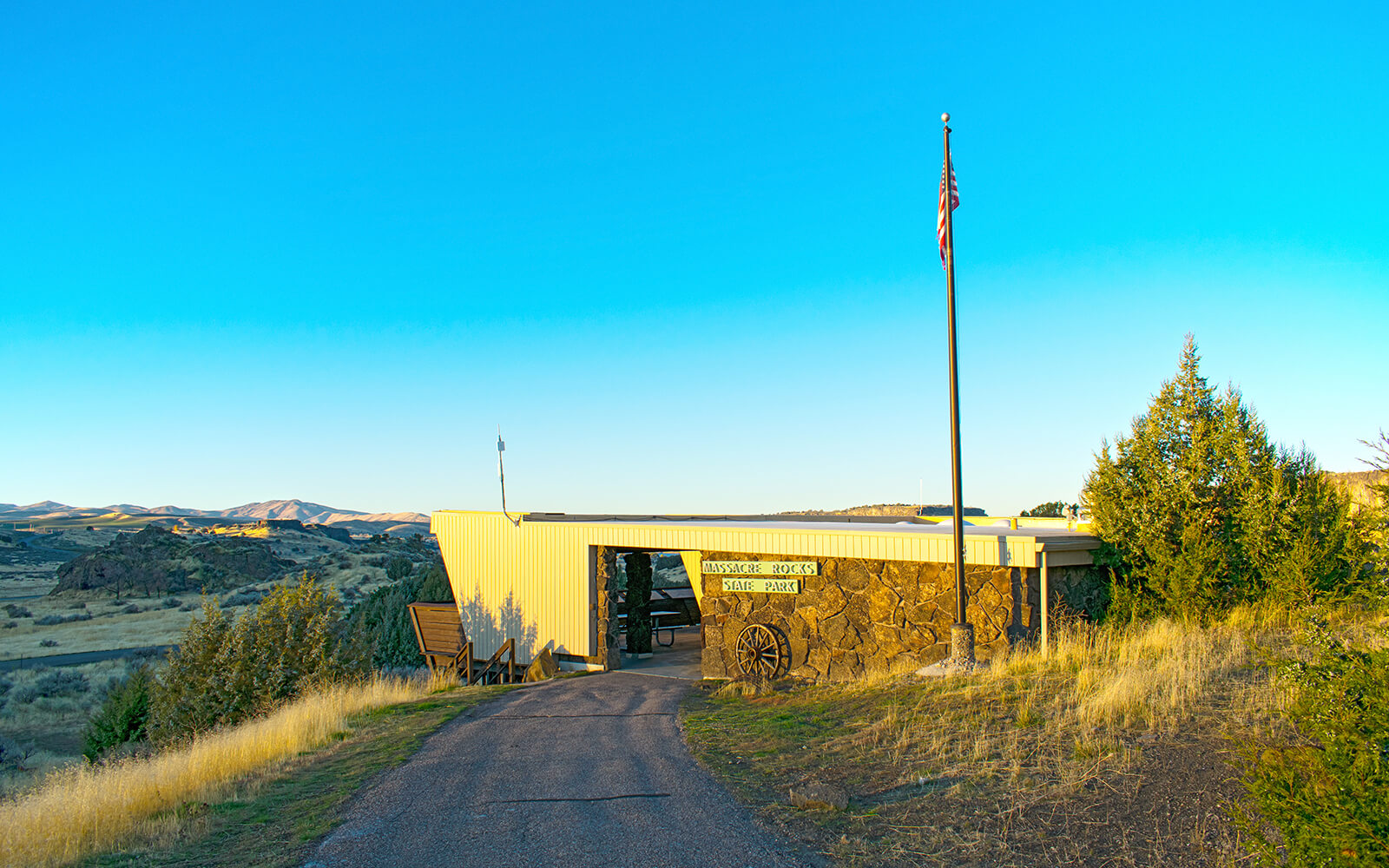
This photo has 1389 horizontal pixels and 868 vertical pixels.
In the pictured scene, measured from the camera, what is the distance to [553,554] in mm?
20219

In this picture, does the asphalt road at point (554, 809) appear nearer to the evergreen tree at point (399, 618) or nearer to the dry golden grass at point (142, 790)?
the dry golden grass at point (142, 790)

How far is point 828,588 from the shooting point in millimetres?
15422

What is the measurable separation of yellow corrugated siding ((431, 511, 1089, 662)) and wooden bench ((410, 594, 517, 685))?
1.05ft

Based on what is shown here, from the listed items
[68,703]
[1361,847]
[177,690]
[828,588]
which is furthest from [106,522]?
[1361,847]

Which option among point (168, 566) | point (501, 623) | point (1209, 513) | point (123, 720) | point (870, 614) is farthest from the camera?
point (168, 566)

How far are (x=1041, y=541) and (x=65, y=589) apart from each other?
61426 mm

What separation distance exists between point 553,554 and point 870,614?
28.3 ft

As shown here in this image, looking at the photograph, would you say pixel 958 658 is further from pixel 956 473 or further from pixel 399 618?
pixel 399 618

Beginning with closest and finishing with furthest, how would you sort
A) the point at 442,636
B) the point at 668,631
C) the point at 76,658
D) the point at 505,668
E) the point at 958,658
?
the point at 958,658 → the point at 505,668 → the point at 442,636 → the point at 668,631 → the point at 76,658

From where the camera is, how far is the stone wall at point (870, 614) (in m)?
13.4

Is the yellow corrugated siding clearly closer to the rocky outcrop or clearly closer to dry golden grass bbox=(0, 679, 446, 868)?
dry golden grass bbox=(0, 679, 446, 868)

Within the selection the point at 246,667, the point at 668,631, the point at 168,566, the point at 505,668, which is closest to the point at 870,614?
the point at 505,668

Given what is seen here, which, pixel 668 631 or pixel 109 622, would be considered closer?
pixel 668 631

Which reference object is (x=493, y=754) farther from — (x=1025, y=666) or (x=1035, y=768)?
(x=1025, y=666)
